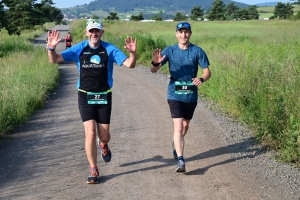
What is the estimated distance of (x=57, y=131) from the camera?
8.36 metres

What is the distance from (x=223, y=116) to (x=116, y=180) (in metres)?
4.56

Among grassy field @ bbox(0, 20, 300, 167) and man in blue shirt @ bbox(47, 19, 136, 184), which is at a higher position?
man in blue shirt @ bbox(47, 19, 136, 184)

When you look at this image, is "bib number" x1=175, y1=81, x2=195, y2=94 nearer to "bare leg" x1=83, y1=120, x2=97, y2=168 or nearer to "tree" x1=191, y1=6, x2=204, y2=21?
"bare leg" x1=83, y1=120, x2=97, y2=168

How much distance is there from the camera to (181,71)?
6012mm

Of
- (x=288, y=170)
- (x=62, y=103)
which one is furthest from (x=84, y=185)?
(x=62, y=103)

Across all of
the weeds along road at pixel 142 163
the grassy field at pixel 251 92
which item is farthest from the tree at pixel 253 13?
the weeds along road at pixel 142 163

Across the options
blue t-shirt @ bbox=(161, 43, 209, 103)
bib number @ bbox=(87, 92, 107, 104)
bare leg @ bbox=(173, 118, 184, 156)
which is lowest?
bare leg @ bbox=(173, 118, 184, 156)

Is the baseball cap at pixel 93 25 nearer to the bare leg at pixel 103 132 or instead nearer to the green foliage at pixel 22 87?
the bare leg at pixel 103 132

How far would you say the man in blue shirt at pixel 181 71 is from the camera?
592 centimetres

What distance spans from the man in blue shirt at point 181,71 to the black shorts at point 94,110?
85 cm

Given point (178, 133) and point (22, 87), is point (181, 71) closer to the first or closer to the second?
point (178, 133)

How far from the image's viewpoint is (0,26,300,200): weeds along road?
5250 mm

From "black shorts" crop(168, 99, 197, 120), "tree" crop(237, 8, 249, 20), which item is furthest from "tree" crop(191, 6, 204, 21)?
"black shorts" crop(168, 99, 197, 120)

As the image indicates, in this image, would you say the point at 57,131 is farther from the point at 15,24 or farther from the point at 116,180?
the point at 15,24
